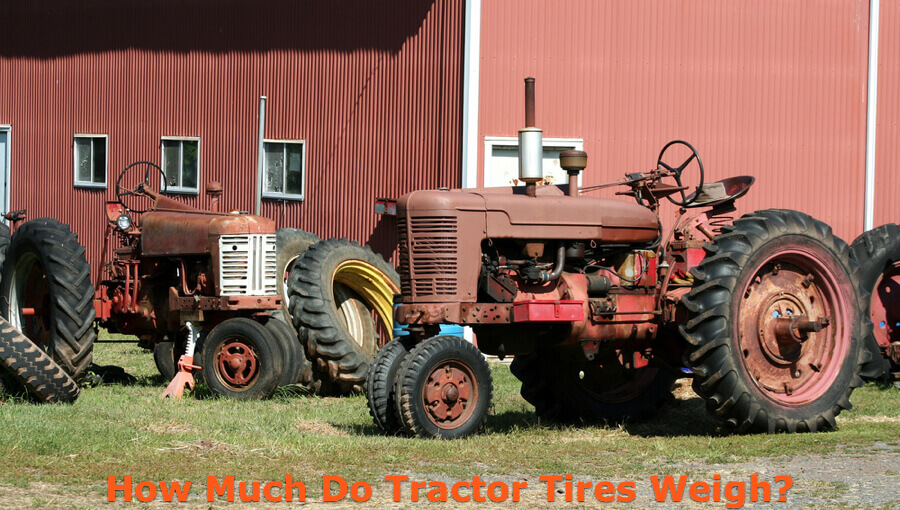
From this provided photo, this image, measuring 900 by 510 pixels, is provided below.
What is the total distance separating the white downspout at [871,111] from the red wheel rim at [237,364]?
29.6 feet

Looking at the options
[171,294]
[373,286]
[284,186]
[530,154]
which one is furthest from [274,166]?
[530,154]

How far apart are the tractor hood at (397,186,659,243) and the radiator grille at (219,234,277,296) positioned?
136 inches

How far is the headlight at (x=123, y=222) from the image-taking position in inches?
487

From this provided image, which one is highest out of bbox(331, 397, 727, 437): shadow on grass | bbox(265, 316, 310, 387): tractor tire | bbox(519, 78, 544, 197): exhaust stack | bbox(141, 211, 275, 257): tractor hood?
bbox(519, 78, 544, 197): exhaust stack

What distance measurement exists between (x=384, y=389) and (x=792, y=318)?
303cm

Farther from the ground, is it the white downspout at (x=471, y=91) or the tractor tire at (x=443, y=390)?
the white downspout at (x=471, y=91)

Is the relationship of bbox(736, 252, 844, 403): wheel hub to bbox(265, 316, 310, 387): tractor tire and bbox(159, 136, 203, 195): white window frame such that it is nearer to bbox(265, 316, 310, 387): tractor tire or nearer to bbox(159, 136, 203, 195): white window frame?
bbox(265, 316, 310, 387): tractor tire

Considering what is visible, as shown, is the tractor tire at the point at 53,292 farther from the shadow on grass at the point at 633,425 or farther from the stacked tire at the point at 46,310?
the shadow on grass at the point at 633,425

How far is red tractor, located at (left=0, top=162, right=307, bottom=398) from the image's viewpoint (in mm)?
11227

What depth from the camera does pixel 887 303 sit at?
13.2 meters

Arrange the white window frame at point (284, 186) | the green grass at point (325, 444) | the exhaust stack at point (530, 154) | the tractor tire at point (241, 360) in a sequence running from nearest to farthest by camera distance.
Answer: the green grass at point (325, 444)
the exhaust stack at point (530, 154)
the tractor tire at point (241, 360)
the white window frame at point (284, 186)

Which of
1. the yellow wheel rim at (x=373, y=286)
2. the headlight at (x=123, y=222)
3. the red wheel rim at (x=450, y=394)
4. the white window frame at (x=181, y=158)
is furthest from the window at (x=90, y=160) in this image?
the red wheel rim at (x=450, y=394)
